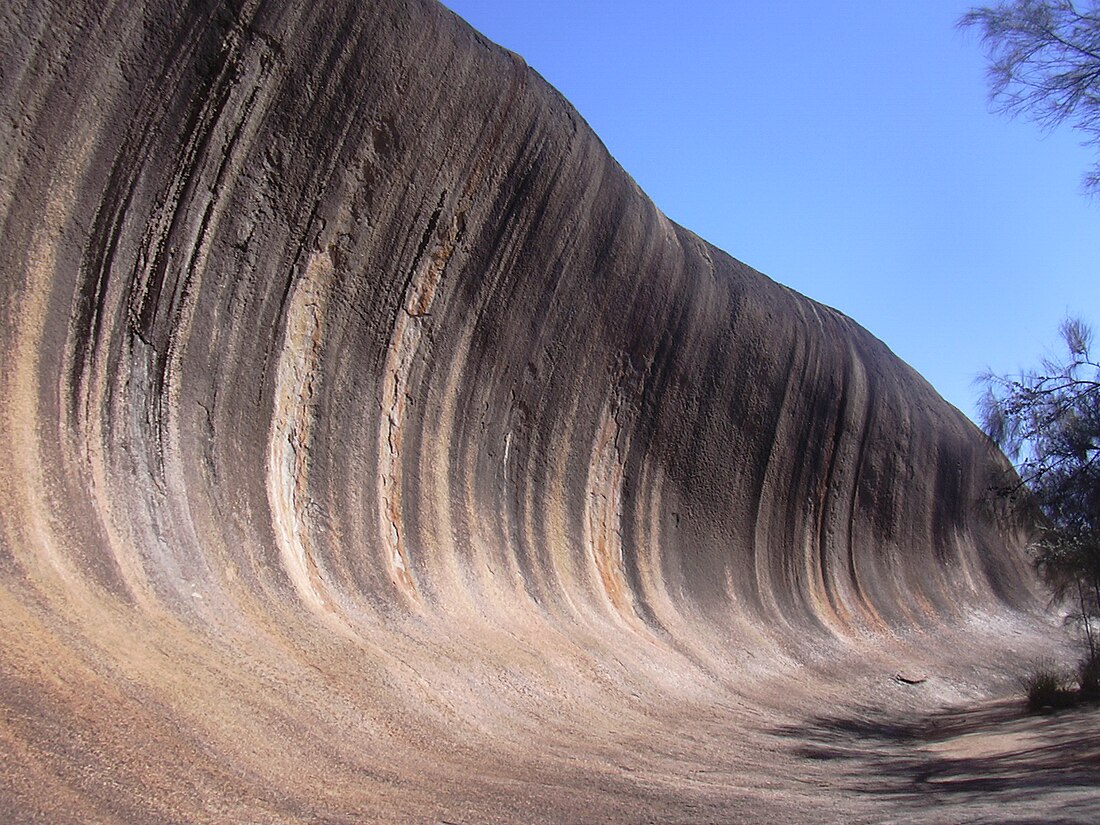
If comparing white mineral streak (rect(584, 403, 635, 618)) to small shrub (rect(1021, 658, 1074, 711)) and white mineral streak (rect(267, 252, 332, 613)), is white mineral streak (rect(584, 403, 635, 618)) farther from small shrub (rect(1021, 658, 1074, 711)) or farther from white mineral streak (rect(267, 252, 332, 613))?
small shrub (rect(1021, 658, 1074, 711))

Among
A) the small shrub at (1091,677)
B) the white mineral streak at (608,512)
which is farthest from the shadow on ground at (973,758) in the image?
the white mineral streak at (608,512)

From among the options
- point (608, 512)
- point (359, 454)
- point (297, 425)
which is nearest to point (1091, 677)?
point (608, 512)

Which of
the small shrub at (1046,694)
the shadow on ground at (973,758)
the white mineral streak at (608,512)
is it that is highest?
the white mineral streak at (608,512)

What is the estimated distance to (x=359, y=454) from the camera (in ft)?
28.7

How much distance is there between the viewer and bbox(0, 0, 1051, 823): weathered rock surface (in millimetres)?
5652

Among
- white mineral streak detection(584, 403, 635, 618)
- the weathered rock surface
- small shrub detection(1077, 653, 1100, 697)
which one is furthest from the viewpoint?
small shrub detection(1077, 653, 1100, 697)

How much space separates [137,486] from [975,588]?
1485 cm

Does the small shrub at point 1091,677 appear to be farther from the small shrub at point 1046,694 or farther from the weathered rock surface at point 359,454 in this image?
the weathered rock surface at point 359,454

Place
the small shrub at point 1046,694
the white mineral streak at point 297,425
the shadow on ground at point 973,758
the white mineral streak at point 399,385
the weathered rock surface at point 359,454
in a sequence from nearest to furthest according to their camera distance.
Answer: the weathered rock surface at point 359,454 → the shadow on ground at point 973,758 → the white mineral streak at point 297,425 → the white mineral streak at point 399,385 → the small shrub at point 1046,694

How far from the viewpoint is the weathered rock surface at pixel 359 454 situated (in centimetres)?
565

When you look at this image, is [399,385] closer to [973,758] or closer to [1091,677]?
[973,758]

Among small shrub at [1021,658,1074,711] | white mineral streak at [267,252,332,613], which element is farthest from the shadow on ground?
white mineral streak at [267,252,332,613]

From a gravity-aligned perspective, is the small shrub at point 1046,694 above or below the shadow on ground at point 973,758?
above

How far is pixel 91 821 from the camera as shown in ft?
13.3
